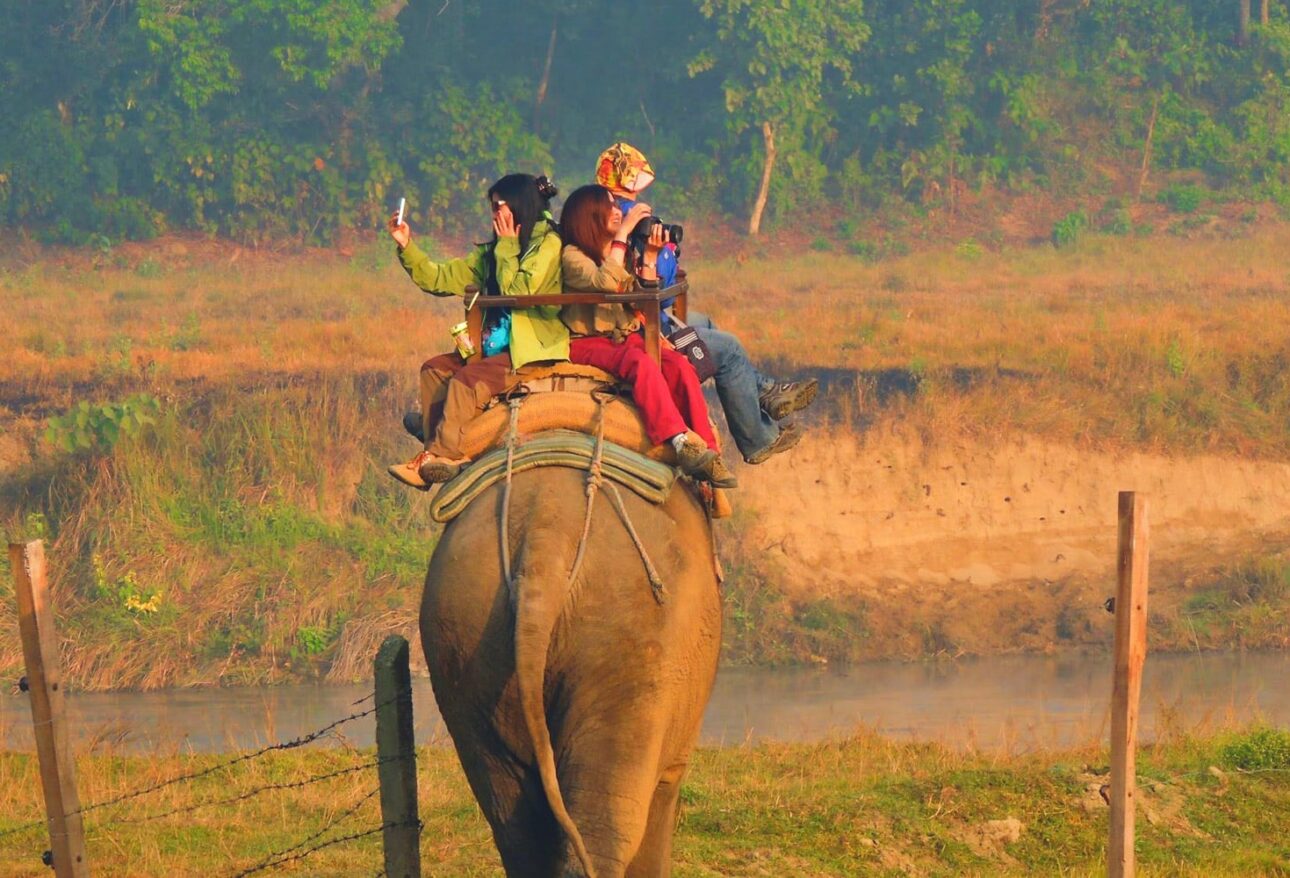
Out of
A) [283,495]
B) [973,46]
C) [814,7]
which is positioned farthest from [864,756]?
[973,46]

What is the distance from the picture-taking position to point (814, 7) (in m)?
32.8

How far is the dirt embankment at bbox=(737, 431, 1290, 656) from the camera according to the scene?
59.4ft

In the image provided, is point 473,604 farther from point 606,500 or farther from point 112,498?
point 112,498

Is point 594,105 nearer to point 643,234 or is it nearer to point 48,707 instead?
point 643,234

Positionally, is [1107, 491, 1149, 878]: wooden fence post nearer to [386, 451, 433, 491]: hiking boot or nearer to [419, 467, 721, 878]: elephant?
[419, 467, 721, 878]: elephant

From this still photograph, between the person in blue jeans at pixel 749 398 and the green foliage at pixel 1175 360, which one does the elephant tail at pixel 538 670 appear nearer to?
the person in blue jeans at pixel 749 398

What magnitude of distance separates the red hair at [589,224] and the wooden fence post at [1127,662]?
1.94 meters

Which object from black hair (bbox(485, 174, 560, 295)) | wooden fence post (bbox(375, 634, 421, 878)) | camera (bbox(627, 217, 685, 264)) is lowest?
wooden fence post (bbox(375, 634, 421, 878))

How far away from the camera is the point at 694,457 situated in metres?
6.25

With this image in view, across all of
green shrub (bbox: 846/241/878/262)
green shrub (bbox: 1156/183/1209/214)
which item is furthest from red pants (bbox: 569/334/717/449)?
green shrub (bbox: 1156/183/1209/214)

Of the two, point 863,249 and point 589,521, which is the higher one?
point 863,249

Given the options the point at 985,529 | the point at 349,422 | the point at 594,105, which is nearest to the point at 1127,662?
the point at 985,529

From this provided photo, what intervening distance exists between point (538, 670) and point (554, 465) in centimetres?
81

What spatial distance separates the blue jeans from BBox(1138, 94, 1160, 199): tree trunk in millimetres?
28052
